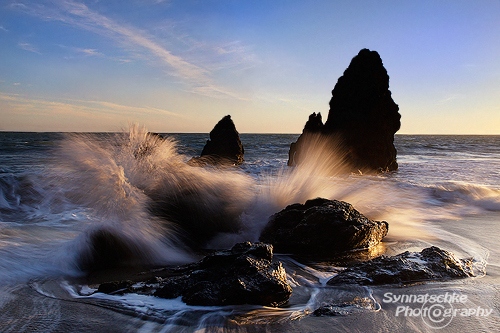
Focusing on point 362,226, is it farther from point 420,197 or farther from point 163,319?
point 420,197

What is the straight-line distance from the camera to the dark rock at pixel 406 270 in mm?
3922

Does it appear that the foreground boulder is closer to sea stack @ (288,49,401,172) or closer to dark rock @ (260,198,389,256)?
dark rock @ (260,198,389,256)

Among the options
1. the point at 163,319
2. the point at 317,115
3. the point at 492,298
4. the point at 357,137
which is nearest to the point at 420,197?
the point at 492,298

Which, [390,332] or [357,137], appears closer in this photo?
[390,332]

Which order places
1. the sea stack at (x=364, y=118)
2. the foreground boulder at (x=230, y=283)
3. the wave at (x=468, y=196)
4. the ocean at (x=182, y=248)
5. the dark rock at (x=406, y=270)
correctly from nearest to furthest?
1. the ocean at (x=182, y=248)
2. the foreground boulder at (x=230, y=283)
3. the dark rock at (x=406, y=270)
4. the wave at (x=468, y=196)
5. the sea stack at (x=364, y=118)

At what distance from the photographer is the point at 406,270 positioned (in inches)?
159

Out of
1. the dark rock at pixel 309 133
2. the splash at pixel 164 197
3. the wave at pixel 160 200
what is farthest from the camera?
the dark rock at pixel 309 133

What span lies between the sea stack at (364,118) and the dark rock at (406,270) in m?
16.8

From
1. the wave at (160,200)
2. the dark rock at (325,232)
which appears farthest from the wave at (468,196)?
the dark rock at (325,232)

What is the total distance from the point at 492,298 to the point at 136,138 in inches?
206

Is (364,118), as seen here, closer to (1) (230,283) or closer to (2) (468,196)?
(2) (468,196)

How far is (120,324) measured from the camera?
3043mm

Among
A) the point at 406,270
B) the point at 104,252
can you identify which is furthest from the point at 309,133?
the point at 406,270

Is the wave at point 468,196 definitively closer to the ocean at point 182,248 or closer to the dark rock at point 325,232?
the ocean at point 182,248
